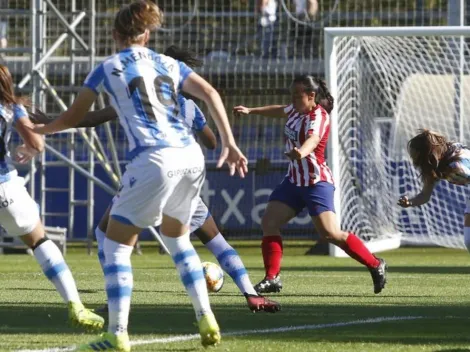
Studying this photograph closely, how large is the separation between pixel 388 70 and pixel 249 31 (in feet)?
13.7

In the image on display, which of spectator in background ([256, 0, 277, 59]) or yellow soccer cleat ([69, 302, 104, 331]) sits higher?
spectator in background ([256, 0, 277, 59])

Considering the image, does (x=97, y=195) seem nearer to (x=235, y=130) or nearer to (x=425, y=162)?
(x=235, y=130)

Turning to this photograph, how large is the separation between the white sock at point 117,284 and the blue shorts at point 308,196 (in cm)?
423

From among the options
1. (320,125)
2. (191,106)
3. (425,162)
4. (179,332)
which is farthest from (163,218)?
(320,125)

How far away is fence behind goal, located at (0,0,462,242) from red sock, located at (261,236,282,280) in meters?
8.30

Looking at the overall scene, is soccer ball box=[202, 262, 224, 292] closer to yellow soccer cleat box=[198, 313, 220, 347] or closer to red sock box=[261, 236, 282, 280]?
red sock box=[261, 236, 282, 280]

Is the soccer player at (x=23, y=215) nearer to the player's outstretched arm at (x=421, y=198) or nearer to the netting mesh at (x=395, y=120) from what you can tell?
the player's outstretched arm at (x=421, y=198)

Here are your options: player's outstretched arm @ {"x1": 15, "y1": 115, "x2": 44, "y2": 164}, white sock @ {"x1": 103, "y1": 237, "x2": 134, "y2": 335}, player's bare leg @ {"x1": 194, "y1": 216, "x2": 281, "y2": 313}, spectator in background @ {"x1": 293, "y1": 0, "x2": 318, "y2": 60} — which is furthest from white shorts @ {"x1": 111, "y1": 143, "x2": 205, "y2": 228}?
spectator in background @ {"x1": 293, "y1": 0, "x2": 318, "y2": 60}

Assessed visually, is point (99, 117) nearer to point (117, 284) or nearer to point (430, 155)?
point (117, 284)

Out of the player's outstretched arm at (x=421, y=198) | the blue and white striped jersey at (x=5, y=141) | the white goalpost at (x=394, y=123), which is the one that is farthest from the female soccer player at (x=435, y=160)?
the white goalpost at (x=394, y=123)

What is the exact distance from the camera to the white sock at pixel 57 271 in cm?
735

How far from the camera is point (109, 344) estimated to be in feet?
20.0

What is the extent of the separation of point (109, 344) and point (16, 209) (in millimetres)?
1618

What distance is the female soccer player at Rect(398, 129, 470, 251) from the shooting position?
8.71 m
